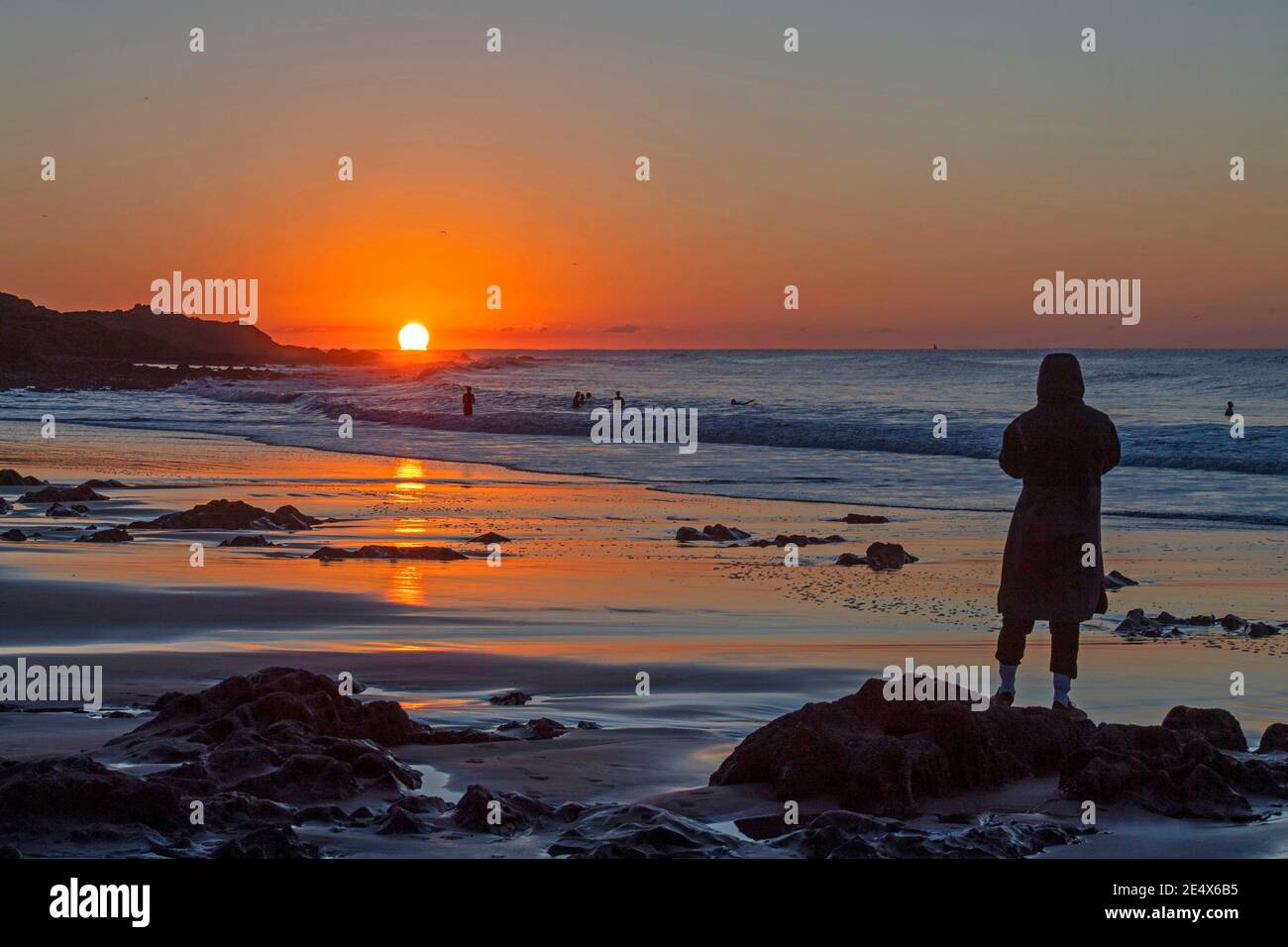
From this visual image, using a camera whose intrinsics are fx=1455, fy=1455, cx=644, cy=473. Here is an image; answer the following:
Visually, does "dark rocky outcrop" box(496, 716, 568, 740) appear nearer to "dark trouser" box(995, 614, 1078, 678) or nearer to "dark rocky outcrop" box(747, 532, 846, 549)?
"dark trouser" box(995, 614, 1078, 678)

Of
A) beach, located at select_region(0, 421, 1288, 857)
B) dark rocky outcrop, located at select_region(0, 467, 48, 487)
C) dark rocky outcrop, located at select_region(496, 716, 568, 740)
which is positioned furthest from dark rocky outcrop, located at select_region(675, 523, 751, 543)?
dark rocky outcrop, located at select_region(0, 467, 48, 487)

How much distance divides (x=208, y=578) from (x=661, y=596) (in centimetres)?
391

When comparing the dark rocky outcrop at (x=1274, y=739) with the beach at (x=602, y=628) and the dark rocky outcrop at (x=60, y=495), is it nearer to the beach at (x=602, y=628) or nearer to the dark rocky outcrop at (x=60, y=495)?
the beach at (x=602, y=628)

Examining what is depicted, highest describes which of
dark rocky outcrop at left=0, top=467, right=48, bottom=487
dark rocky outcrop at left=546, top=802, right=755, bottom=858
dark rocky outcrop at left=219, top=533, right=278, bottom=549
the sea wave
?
the sea wave

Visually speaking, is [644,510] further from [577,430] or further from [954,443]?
[577,430]

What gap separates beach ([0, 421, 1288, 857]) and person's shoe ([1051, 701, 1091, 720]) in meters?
0.35

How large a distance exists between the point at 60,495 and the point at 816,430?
2287cm

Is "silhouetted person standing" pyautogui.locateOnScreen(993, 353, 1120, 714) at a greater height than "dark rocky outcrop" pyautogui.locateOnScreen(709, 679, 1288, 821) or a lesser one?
greater

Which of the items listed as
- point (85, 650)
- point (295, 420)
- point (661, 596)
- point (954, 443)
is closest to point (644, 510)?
point (661, 596)

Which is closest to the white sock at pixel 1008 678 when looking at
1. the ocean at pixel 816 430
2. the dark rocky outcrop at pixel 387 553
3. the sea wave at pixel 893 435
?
the dark rocky outcrop at pixel 387 553

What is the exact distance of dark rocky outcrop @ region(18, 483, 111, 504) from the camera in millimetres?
18469

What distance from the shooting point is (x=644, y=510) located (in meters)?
19.4

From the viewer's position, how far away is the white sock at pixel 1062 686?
301 inches

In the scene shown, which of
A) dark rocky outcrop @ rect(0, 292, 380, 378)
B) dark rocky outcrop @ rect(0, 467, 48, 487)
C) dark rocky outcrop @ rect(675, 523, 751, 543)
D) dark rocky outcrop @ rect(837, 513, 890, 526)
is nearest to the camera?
dark rocky outcrop @ rect(675, 523, 751, 543)
